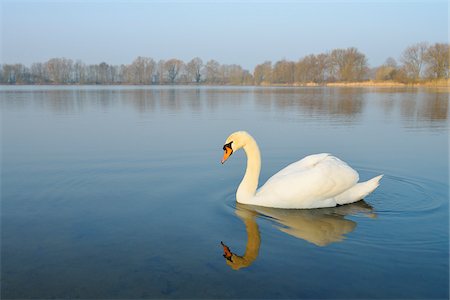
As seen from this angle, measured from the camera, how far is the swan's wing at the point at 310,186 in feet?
17.9

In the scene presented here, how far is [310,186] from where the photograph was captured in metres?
5.43

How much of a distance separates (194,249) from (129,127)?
10186 mm

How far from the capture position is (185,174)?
751 centimetres

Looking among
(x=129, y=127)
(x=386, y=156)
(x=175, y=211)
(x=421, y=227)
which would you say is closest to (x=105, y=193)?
(x=175, y=211)

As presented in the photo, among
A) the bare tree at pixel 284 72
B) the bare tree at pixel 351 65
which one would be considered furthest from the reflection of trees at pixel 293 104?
the bare tree at pixel 284 72

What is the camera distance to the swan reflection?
4.24m

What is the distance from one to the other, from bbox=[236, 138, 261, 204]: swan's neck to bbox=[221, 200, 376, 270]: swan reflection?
0.44 feet

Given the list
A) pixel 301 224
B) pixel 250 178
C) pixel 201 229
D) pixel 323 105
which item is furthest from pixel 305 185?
pixel 323 105

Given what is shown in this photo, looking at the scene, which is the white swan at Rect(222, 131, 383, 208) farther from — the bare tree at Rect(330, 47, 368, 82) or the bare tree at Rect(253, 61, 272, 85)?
the bare tree at Rect(253, 61, 272, 85)

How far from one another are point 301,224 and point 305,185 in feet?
1.99

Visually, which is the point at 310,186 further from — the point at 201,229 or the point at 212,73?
the point at 212,73

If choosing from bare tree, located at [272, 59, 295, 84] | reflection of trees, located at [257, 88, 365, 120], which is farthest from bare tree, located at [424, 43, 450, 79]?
reflection of trees, located at [257, 88, 365, 120]

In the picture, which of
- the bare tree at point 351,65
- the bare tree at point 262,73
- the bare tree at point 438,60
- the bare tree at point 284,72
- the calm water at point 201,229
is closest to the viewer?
the calm water at point 201,229

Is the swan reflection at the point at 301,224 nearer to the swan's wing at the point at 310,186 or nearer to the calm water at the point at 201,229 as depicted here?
the calm water at the point at 201,229
